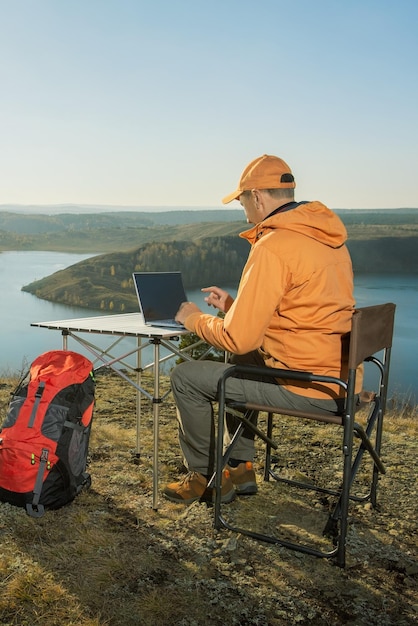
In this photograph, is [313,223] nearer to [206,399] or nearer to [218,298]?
[218,298]

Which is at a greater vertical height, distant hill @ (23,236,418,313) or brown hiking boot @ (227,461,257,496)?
brown hiking boot @ (227,461,257,496)

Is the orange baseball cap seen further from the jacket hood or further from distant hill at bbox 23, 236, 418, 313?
distant hill at bbox 23, 236, 418, 313

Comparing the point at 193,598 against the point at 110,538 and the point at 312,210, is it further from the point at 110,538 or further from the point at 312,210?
the point at 312,210

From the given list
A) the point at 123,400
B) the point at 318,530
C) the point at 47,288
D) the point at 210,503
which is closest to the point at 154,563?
the point at 210,503

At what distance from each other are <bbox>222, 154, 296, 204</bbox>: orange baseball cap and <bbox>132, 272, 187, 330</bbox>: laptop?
0.72 metres

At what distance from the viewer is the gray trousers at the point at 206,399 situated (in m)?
2.51

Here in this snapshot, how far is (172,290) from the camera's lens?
3180mm

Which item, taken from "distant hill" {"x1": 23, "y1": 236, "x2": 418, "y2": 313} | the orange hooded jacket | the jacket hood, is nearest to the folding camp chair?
the orange hooded jacket

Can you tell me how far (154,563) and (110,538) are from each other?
11.2 inches

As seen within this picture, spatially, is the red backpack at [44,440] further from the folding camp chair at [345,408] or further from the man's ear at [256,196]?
the man's ear at [256,196]

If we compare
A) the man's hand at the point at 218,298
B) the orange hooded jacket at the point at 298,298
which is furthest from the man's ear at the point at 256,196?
the man's hand at the point at 218,298

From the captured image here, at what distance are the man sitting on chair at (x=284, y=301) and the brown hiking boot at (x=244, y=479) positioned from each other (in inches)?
21.3

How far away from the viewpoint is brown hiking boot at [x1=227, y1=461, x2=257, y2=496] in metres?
3.04

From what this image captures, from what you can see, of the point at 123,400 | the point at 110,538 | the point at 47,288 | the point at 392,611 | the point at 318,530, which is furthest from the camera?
the point at 47,288
